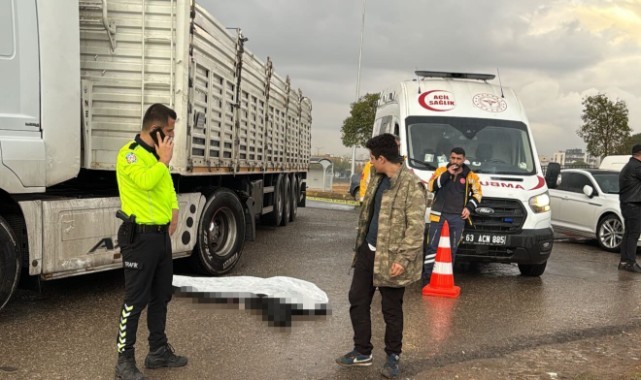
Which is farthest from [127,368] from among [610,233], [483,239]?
[610,233]

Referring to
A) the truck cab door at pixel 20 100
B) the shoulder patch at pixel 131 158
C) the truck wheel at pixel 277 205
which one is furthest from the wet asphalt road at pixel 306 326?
the truck wheel at pixel 277 205

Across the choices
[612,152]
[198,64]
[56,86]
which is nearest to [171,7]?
[198,64]

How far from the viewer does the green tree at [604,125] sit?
84.7 feet

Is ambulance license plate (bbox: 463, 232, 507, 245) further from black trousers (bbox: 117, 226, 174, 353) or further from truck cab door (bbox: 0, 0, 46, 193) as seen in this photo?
truck cab door (bbox: 0, 0, 46, 193)

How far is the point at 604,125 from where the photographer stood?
26.2m

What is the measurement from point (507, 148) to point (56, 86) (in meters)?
5.89

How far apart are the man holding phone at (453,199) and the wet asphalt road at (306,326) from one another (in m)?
0.59

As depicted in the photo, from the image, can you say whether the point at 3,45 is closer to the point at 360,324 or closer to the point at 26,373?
the point at 26,373

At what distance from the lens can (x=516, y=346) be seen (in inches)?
197

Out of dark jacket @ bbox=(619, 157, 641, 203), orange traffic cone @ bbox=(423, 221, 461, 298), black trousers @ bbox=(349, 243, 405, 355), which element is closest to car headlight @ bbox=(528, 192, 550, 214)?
orange traffic cone @ bbox=(423, 221, 461, 298)

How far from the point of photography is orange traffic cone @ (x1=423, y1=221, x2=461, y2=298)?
6750 mm

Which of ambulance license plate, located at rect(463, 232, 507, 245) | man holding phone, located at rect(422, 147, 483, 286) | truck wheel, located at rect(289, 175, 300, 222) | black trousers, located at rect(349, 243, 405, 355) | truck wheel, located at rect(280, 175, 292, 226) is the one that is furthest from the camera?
truck wheel, located at rect(289, 175, 300, 222)

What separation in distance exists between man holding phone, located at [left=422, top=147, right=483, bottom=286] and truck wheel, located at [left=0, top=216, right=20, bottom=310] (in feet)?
14.7

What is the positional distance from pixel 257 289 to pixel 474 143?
3.90 meters
